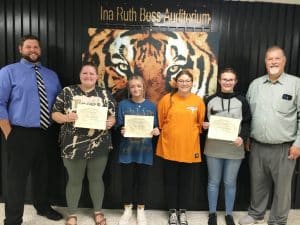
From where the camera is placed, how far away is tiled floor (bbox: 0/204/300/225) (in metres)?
2.76

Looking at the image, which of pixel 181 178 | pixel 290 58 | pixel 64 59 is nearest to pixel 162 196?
pixel 181 178

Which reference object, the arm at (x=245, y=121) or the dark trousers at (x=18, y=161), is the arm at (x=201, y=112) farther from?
the dark trousers at (x=18, y=161)

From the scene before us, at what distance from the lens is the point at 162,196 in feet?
10.1

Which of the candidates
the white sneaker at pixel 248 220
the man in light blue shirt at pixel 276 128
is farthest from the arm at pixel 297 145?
the white sneaker at pixel 248 220

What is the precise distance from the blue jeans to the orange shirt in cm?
17

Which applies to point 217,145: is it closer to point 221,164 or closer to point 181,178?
point 221,164

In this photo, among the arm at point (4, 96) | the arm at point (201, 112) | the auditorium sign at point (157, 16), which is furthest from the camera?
the auditorium sign at point (157, 16)

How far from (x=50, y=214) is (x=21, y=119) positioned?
0.96m

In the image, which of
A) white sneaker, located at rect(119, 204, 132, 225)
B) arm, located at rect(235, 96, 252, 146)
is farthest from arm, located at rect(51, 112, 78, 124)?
arm, located at rect(235, 96, 252, 146)

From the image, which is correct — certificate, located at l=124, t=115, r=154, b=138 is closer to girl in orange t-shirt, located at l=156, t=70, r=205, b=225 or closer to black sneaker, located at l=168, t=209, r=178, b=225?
girl in orange t-shirt, located at l=156, t=70, r=205, b=225

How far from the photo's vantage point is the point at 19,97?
2.43 m

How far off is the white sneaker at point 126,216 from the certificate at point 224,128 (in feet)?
3.33

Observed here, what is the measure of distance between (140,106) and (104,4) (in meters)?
1.03

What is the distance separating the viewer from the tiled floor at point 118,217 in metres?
2.76
